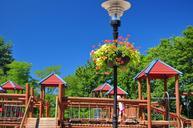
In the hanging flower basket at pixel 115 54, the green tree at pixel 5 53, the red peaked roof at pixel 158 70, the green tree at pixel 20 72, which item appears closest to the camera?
the hanging flower basket at pixel 115 54

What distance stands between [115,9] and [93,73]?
32.2 meters

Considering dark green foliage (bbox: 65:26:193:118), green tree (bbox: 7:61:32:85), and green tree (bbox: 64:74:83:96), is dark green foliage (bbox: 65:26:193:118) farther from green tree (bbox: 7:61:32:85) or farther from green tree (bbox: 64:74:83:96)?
green tree (bbox: 7:61:32:85)

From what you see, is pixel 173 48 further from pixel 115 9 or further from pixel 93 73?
pixel 115 9

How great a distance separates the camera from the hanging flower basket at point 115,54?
10.1 meters

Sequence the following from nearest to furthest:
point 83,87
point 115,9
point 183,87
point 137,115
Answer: point 115,9
point 137,115
point 183,87
point 83,87

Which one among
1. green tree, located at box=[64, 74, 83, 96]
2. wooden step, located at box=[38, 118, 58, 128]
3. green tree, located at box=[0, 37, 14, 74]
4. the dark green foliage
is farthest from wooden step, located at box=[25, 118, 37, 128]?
green tree, located at box=[0, 37, 14, 74]

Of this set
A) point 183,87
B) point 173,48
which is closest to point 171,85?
point 183,87

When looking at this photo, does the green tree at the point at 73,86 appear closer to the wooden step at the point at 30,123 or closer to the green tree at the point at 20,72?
the green tree at the point at 20,72

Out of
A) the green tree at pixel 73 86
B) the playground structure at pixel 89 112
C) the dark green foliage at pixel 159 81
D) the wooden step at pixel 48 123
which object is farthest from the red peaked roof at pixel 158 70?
the green tree at pixel 73 86

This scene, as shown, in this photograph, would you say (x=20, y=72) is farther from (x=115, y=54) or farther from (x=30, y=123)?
(x=115, y=54)

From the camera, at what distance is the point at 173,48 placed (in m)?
37.6

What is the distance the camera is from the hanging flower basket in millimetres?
10078

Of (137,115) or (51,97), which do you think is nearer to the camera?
(137,115)

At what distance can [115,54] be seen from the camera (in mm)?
10086
